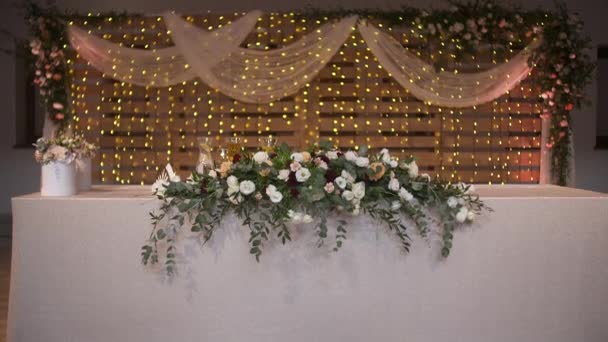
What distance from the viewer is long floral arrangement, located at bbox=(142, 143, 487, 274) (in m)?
2.44

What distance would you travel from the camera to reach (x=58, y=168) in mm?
2699

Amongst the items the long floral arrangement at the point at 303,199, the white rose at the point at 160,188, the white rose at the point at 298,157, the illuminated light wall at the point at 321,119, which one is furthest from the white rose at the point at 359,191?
the illuminated light wall at the point at 321,119

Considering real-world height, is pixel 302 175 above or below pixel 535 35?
below

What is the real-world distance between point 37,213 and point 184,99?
4.15m

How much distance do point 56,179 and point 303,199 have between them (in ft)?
3.39

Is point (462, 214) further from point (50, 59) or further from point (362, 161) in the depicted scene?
point (50, 59)

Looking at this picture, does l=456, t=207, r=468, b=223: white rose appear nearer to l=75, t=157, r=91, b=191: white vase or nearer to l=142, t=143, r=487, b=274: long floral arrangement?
l=142, t=143, r=487, b=274: long floral arrangement

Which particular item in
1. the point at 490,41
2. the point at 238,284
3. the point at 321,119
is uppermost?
the point at 490,41

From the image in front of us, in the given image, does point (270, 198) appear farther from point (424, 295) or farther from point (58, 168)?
point (58, 168)

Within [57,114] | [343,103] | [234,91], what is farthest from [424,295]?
[57,114]

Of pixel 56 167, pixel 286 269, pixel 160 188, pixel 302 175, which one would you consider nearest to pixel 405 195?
pixel 302 175

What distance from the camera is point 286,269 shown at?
257 centimetres

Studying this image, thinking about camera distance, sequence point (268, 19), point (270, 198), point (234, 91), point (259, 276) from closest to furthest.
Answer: point (270, 198), point (259, 276), point (234, 91), point (268, 19)

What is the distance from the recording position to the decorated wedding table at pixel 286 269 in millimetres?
2559
